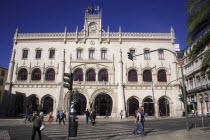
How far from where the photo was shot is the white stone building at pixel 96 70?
31734 millimetres

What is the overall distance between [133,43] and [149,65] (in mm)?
5541

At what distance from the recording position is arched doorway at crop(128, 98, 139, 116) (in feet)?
104

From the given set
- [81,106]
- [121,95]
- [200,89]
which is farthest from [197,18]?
[200,89]

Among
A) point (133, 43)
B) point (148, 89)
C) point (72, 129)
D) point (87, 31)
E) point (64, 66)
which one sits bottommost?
point (72, 129)

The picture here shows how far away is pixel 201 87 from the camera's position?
→ 3198cm

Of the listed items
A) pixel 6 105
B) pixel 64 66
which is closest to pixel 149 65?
pixel 64 66

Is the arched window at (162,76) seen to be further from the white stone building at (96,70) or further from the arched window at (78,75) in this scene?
the arched window at (78,75)

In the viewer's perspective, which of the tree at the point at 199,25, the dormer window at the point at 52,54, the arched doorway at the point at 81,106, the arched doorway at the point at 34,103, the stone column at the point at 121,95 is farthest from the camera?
the dormer window at the point at 52,54

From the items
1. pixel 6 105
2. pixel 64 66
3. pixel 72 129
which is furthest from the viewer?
pixel 64 66

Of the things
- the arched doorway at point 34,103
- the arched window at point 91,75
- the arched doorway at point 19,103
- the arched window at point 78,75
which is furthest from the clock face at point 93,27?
the arched doorway at point 19,103

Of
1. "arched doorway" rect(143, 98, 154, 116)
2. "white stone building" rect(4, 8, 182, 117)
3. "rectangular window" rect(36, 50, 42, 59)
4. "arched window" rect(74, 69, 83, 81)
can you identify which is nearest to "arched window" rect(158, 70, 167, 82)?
"white stone building" rect(4, 8, 182, 117)

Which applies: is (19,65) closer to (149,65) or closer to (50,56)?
(50,56)

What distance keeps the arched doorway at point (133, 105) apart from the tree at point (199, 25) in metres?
22.7

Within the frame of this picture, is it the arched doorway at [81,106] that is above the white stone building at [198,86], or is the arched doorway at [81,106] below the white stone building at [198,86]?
below
